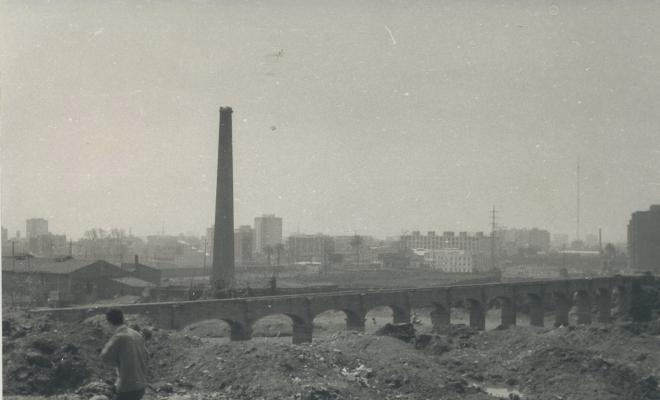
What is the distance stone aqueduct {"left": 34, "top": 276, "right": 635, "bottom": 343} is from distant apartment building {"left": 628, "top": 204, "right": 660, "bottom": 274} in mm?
28227

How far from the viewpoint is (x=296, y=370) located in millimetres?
15188

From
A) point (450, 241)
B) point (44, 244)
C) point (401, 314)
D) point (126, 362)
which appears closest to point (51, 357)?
point (126, 362)

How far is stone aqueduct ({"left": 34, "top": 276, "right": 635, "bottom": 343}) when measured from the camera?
23.9 metres

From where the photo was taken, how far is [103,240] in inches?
4806

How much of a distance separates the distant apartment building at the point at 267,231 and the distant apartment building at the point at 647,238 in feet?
266

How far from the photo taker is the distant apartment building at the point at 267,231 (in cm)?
14650

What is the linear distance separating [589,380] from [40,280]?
35.5 meters

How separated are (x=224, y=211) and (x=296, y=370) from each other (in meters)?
24.9

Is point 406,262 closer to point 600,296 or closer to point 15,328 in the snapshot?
point 600,296

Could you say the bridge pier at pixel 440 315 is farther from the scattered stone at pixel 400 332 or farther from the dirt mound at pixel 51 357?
the dirt mound at pixel 51 357

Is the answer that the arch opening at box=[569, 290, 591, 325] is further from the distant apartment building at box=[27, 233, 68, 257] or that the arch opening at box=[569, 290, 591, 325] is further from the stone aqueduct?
the distant apartment building at box=[27, 233, 68, 257]

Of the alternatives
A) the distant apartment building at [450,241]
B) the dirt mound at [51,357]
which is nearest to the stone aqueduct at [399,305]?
the dirt mound at [51,357]

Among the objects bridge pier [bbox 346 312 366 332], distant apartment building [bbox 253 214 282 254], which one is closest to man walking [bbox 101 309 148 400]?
bridge pier [bbox 346 312 366 332]

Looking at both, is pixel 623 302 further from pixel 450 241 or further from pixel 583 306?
pixel 450 241
